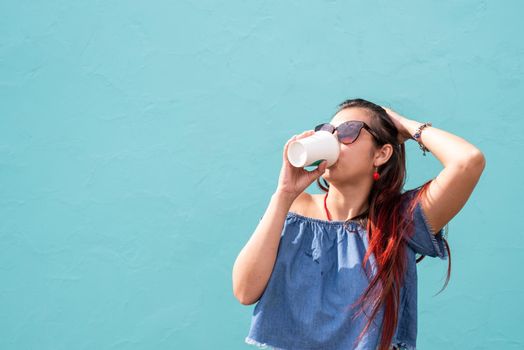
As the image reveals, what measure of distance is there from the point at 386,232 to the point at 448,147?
280 millimetres

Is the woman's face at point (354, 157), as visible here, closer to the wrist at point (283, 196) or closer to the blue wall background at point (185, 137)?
the wrist at point (283, 196)

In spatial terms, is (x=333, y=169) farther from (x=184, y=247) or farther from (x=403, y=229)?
(x=184, y=247)

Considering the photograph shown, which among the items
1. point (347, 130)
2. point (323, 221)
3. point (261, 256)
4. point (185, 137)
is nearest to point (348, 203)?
point (323, 221)

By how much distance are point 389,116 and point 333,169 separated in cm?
27

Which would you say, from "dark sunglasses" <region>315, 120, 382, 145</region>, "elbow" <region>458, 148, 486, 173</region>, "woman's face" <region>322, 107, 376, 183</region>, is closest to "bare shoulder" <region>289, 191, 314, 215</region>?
"woman's face" <region>322, 107, 376, 183</region>

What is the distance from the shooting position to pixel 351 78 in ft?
8.59

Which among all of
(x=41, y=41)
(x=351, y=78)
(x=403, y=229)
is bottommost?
(x=403, y=229)

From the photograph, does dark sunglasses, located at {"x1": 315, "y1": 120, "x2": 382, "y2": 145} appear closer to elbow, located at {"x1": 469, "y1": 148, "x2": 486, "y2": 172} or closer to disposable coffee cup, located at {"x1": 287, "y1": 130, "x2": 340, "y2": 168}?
disposable coffee cup, located at {"x1": 287, "y1": 130, "x2": 340, "y2": 168}

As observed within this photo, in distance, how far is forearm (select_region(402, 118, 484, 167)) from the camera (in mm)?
1632

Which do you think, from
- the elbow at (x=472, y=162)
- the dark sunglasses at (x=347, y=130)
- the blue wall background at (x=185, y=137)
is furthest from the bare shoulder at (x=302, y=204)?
Result: the blue wall background at (x=185, y=137)

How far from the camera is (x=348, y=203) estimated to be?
1826 millimetres

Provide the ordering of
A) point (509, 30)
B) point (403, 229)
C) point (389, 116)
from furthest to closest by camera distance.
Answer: point (509, 30)
point (389, 116)
point (403, 229)

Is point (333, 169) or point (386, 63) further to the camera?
point (386, 63)

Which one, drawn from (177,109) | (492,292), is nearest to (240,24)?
(177,109)
